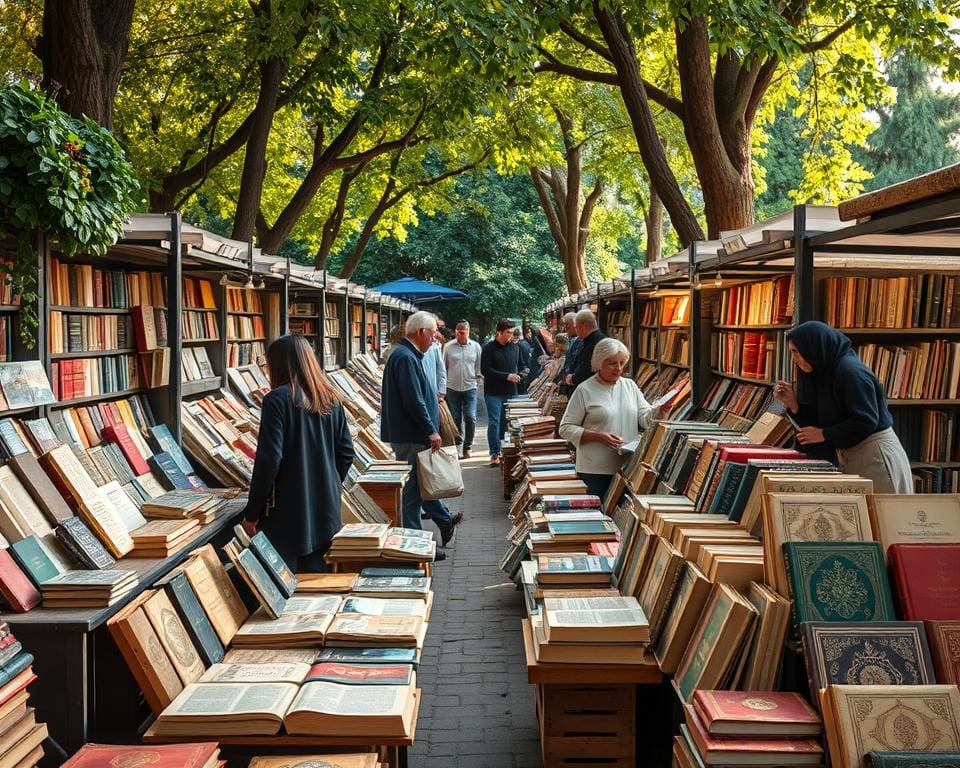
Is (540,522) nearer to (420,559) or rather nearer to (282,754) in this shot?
(420,559)

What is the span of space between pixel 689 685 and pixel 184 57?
11.8 m

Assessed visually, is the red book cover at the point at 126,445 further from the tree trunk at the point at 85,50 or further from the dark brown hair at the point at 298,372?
the tree trunk at the point at 85,50

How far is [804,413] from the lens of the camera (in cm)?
520

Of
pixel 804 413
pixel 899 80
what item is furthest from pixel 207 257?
pixel 899 80

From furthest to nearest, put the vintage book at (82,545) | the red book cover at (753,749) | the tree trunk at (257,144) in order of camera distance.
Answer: the tree trunk at (257,144), the vintage book at (82,545), the red book cover at (753,749)

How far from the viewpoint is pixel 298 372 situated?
452 cm

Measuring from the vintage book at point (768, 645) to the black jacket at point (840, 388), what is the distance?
219 centimetres

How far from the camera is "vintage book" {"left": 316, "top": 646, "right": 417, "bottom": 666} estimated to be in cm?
329

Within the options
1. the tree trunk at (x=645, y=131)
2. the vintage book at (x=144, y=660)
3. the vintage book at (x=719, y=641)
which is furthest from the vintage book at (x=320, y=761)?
the tree trunk at (x=645, y=131)

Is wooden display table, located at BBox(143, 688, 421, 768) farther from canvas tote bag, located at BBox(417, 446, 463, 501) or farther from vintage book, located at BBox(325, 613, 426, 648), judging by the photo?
canvas tote bag, located at BBox(417, 446, 463, 501)

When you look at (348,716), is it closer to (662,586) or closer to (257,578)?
(257,578)

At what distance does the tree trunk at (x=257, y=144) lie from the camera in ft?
34.2

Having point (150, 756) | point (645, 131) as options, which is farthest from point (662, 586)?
point (645, 131)

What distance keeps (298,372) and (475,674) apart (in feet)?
6.25
